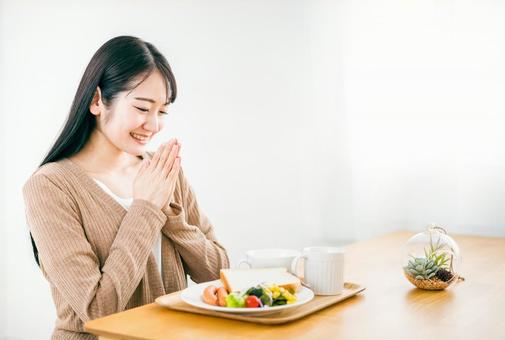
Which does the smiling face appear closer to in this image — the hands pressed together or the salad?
the hands pressed together

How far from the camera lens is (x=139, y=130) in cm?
164

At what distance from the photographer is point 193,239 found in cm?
169

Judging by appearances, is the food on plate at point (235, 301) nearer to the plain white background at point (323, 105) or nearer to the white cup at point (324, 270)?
the white cup at point (324, 270)

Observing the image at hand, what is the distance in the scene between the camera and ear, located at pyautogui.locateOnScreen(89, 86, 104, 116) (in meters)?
1.62

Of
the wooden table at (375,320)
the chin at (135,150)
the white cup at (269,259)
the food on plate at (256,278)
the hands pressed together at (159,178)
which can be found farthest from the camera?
the chin at (135,150)

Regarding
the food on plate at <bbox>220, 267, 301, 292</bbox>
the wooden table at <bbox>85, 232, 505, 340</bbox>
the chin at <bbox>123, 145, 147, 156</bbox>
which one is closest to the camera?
the wooden table at <bbox>85, 232, 505, 340</bbox>

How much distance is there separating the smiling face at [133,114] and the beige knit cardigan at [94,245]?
12cm

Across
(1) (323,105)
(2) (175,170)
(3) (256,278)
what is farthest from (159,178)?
(1) (323,105)

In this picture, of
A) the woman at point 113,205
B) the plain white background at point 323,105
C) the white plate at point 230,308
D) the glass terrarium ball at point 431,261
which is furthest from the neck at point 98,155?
A: the plain white background at point 323,105

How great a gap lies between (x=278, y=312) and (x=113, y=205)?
54cm

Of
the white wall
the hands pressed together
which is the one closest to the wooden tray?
the hands pressed together

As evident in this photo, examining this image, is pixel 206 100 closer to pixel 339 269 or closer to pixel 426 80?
pixel 426 80

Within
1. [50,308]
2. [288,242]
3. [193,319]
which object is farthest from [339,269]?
[50,308]

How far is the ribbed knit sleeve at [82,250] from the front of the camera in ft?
4.63
